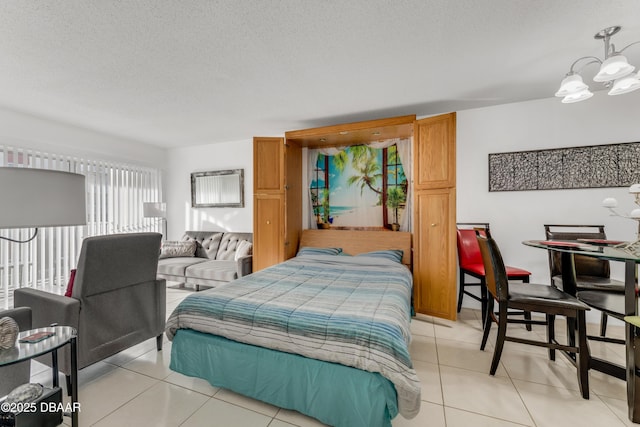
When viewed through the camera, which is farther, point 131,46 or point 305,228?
point 305,228

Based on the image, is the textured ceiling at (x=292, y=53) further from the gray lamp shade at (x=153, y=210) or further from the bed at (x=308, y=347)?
the bed at (x=308, y=347)

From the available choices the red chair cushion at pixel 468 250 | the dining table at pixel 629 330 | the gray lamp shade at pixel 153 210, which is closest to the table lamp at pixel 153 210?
the gray lamp shade at pixel 153 210

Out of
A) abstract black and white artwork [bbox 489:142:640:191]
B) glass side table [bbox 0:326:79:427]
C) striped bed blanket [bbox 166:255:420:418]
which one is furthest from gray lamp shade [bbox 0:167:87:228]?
abstract black and white artwork [bbox 489:142:640:191]

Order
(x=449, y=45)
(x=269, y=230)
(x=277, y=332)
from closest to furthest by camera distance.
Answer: (x=277, y=332), (x=449, y=45), (x=269, y=230)

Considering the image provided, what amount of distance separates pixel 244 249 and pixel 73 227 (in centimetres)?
284

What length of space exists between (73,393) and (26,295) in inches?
40.0

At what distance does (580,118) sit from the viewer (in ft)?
9.96

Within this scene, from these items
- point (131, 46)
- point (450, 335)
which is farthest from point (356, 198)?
point (131, 46)

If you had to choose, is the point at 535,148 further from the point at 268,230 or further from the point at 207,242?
the point at 207,242

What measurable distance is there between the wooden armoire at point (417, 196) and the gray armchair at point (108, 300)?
1770 millimetres

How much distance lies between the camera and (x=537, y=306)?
1.96 metres

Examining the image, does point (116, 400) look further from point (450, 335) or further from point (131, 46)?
point (450, 335)

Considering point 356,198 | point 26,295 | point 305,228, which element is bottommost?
point 26,295

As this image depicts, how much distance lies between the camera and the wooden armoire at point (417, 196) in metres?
3.09
